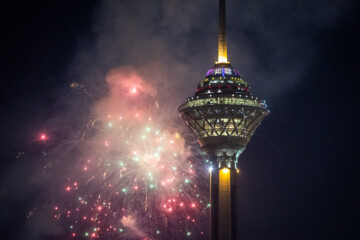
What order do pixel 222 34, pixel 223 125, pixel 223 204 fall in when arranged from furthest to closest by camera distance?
pixel 222 34
pixel 223 125
pixel 223 204

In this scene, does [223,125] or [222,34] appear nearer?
[223,125]

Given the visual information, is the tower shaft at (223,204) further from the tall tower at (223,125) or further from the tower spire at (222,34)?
the tower spire at (222,34)

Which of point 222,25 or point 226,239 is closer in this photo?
point 226,239

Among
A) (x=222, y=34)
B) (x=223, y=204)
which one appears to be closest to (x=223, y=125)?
(x=223, y=204)

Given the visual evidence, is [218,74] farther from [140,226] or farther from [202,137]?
[140,226]

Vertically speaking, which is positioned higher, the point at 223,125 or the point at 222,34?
the point at 222,34

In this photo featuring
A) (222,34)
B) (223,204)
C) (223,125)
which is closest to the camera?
(223,204)

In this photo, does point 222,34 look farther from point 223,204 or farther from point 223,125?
point 223,204

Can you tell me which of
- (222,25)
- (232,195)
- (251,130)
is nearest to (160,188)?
(232,195)
